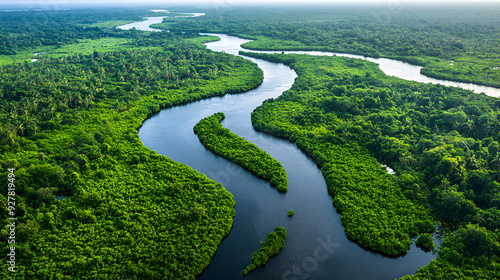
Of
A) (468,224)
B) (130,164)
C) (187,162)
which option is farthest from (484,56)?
(130,164)

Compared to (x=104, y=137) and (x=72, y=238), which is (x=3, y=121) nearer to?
(x=104, y=137)

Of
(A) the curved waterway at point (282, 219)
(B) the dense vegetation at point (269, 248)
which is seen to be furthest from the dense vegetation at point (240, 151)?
(B) the dense vegetation at point (269, 248)

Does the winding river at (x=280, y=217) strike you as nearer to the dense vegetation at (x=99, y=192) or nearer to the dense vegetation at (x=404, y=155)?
the dense vegetation at (x=404, y=155)

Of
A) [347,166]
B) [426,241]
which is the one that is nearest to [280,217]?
[347,166]

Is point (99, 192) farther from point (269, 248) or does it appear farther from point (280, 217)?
point (280, 217)

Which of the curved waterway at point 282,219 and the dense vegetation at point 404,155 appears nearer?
the curved waterway at point 282,219

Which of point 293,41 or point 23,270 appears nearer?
point 23,270
